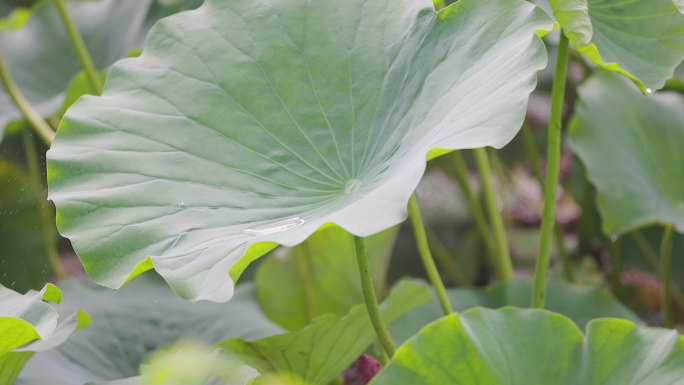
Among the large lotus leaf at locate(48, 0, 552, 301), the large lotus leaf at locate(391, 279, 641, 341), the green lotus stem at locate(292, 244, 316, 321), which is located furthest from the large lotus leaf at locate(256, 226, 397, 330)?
the large lotus leaf at locate(48, 0, 552, 301)

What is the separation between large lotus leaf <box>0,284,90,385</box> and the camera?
2.31 ft

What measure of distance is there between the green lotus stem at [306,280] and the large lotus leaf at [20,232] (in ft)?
2.73

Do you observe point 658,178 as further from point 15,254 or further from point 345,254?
point 15,254

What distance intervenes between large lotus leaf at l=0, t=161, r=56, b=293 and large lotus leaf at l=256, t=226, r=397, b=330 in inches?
32.2

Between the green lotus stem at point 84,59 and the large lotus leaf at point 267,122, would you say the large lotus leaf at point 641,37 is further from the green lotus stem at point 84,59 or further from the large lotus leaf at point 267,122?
the green lotus stem at point 84,59

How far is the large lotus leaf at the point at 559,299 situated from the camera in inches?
52.1

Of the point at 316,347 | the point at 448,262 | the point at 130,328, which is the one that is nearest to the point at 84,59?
the point at 130,328

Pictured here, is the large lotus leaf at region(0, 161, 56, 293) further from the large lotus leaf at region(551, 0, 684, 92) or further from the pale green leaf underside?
the large lotus leaf at region(551, 0, 684, 92)

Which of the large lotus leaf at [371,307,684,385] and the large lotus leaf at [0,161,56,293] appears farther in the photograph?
the large lotus leaf at [0,161,56,293]

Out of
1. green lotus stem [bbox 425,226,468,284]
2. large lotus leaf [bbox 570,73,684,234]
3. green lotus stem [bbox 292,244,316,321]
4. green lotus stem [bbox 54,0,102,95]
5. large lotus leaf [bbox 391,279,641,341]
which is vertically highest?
green lotus stem [bbox 54,0,102,95]

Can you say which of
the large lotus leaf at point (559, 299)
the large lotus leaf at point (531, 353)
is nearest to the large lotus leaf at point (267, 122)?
the large lotus leaf at point (531, 353)

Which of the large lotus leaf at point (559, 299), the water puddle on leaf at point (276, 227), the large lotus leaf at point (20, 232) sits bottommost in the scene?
the large lotus leaf at point (20, 232)

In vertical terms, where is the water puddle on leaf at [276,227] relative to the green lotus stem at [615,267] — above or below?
above

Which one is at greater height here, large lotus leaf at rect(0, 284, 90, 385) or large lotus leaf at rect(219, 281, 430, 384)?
large lotus leaf at rect(0, 284, 90, 385)
